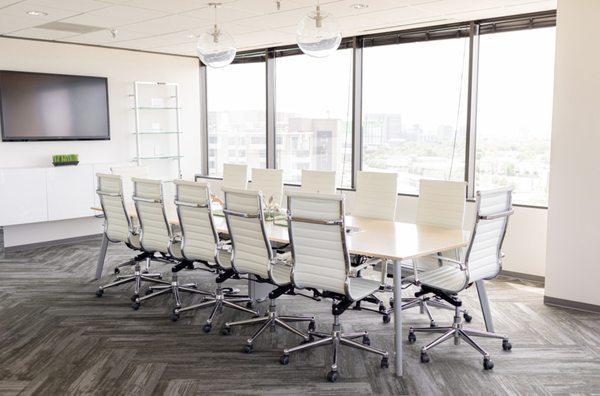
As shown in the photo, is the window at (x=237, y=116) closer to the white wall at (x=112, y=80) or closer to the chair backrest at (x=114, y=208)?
the white wall at (x=112, y=80)

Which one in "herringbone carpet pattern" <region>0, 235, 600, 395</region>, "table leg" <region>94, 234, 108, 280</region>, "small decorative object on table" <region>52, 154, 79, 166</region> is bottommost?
"herringbone carpet pattern" <region>0, 235, 600, 395</region>

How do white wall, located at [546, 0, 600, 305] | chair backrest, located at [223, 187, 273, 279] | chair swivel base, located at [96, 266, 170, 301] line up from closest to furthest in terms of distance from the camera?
chair backrest, located at [223, 187, 273, 279]
white wall, located at [546, 0, 600, 305]
chair swivel base, located at [96, 266, 170, 301]

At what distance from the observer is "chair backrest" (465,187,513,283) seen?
13.4 ft

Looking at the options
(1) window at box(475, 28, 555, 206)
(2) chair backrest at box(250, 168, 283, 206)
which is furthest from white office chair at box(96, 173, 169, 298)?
(1) window at box(475, 28, 555, 206)

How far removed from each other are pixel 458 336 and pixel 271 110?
5.52m

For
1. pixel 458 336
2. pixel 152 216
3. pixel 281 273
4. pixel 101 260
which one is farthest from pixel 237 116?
pixel 458 336

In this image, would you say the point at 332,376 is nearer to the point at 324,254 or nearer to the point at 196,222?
the point at 324,254

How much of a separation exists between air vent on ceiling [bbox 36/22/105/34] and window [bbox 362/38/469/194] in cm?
347

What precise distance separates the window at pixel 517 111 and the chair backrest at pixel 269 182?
2345 mm

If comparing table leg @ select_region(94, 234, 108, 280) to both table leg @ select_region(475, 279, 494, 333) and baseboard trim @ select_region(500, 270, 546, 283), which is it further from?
baseboard trim @ select_region(500, 270, 546, 283)

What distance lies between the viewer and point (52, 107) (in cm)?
819

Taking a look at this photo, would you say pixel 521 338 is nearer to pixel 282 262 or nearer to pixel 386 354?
pixel 386 354

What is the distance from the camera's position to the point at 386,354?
416 centimetres

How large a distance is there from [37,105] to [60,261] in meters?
2.20
